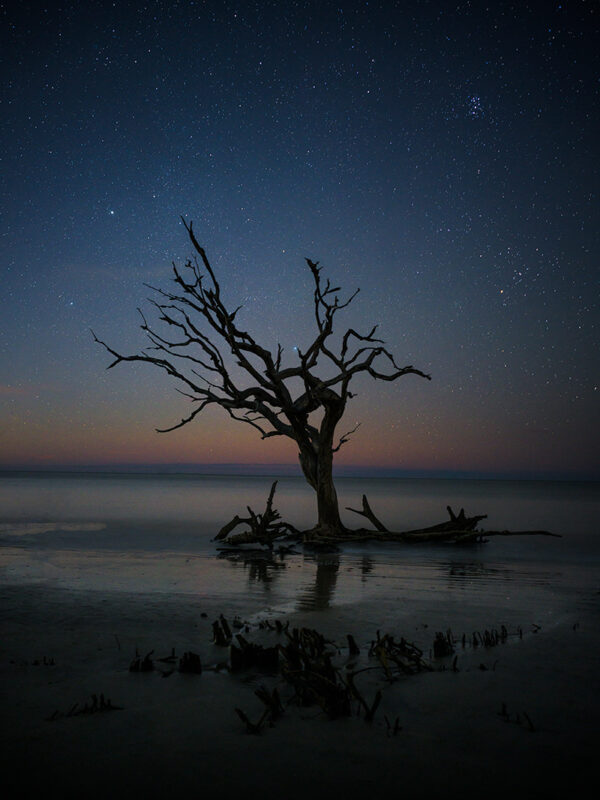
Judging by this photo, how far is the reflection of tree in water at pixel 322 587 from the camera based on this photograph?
7.82 m

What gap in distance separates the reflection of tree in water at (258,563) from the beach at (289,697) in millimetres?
1207

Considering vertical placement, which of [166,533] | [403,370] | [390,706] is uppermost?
[403,370]

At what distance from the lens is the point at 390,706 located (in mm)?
3990

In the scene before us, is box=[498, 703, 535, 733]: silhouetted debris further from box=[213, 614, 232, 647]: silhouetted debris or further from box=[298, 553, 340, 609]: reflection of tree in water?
box=[298, 553, 340, 609]: reflection of tree in water

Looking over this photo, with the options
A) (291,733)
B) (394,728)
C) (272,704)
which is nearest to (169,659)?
(272,704)

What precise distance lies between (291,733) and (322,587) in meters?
5.69

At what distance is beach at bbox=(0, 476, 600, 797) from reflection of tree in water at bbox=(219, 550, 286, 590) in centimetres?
121

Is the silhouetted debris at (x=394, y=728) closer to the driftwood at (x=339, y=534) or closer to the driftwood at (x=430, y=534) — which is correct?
the driftwood at (x=339, y=534)

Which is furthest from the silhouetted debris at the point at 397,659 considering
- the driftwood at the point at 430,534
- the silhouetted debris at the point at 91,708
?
the driftwood at the point at 430,534

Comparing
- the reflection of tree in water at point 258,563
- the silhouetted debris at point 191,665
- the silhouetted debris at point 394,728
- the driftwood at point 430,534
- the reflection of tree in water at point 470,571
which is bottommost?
the reflection of tree in water at point 258,563

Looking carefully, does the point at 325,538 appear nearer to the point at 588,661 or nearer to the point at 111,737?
the point at 588,661

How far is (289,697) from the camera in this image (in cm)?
414

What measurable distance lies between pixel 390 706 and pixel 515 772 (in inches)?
41.5

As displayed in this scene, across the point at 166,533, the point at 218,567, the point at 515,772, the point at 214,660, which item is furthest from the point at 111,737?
the point at 166,533
